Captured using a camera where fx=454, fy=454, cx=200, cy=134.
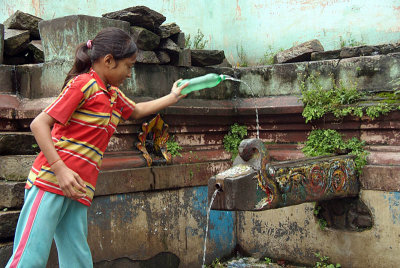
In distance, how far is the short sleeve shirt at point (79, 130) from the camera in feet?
7.27

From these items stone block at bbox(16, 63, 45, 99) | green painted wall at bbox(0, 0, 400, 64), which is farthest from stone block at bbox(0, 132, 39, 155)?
green painted wall at bbox(0, 0, 400, 64)

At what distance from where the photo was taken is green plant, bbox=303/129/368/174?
11.8ft

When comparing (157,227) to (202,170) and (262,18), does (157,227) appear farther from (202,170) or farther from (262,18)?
(262,18)

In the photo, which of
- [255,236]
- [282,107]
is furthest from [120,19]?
[255,236]

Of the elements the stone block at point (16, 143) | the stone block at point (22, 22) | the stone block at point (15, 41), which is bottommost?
the stone block at point (16, 143)

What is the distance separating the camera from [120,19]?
12.3 feet

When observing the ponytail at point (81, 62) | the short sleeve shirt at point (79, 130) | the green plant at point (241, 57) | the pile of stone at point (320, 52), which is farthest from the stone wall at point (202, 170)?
the ponytail at point (81, 62)

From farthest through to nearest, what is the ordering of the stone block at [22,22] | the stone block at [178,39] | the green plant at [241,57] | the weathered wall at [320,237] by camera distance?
the green plant at [241,57], the stone block at [178,39], the stone block at [22,22], the weathered wall at [320,237]

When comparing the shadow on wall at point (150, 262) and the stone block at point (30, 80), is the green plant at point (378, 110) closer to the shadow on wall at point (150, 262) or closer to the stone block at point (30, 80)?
the shadow on wall at point (150, 262)

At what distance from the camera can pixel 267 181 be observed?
277cm

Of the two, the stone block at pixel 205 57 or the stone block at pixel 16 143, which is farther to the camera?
the stone block at pixel 205 57

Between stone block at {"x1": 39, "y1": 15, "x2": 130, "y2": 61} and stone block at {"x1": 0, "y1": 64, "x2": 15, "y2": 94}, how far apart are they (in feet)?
0.99

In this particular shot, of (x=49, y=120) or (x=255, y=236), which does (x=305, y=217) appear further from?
(x=49, y=120)

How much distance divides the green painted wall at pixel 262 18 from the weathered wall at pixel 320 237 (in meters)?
1.58
